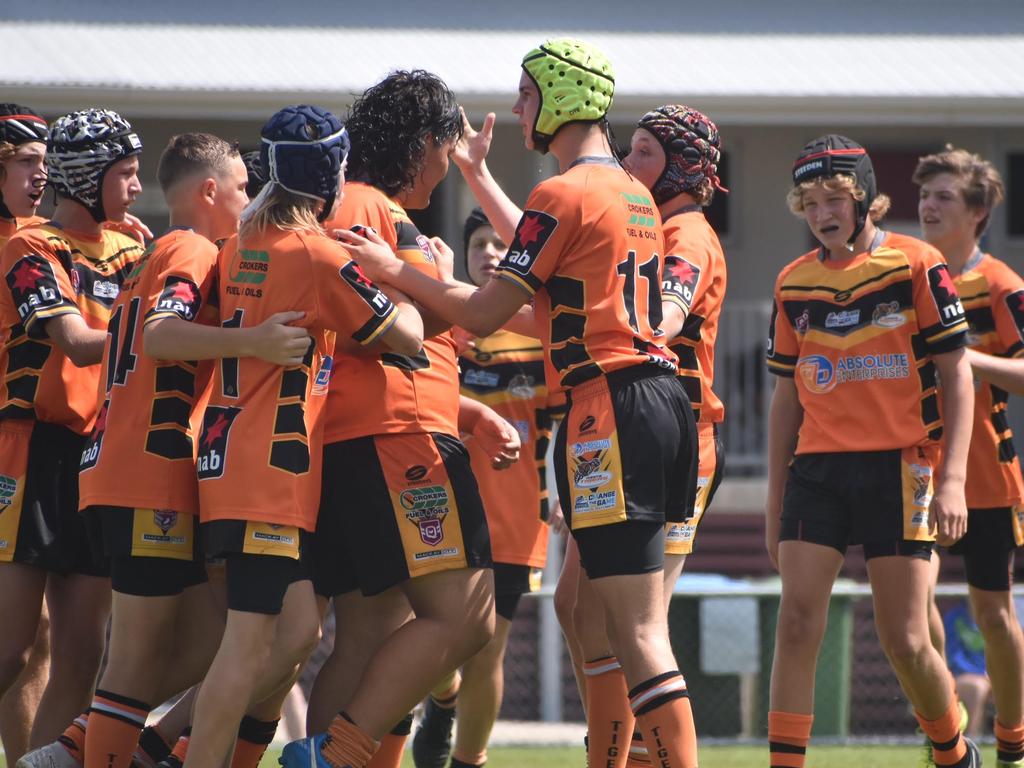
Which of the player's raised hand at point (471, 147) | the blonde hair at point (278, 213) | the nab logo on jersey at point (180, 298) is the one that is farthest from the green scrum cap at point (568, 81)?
the nab logo on jersey at point (180, 298)

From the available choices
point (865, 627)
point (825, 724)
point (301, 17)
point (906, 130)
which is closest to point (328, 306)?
point (825, 724)

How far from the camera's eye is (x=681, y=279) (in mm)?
5156

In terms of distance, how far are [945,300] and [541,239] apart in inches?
72.8

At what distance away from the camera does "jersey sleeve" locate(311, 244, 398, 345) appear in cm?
442

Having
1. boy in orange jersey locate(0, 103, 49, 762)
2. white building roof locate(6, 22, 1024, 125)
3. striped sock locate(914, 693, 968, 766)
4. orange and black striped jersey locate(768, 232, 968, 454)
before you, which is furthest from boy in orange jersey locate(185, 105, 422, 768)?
white building roof locate(6, 22, 1024, 125)

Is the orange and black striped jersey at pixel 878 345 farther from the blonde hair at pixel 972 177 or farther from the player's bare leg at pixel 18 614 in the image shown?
the player's bare leg at pixel 18 614

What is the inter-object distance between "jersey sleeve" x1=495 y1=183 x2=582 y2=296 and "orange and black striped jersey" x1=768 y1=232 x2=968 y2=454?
62.6 inches

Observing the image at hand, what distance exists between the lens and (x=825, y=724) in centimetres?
993

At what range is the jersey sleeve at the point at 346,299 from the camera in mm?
4418

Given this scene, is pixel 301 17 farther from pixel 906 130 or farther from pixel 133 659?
pixel 133 659

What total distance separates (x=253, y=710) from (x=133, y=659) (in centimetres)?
50

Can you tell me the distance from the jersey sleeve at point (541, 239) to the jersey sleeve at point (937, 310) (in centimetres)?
170

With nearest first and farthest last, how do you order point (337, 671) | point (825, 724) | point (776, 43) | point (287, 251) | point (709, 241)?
point (287, 251), point (337, 671), point (709, 241), point (825, 724), point (776, 43)

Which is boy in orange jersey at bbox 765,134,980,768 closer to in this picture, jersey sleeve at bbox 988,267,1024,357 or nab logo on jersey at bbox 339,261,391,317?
jersey sleeve at bbox 988,267,1024,357
